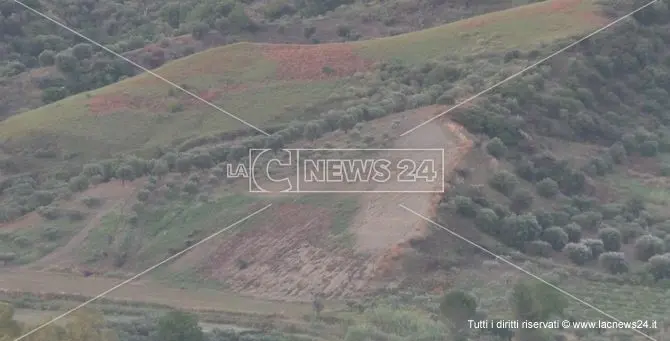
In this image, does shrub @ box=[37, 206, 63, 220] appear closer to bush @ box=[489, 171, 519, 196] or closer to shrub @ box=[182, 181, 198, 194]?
shrub @ box=[182, 181, 198, 194]

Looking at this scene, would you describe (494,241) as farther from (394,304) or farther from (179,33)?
(179,33)

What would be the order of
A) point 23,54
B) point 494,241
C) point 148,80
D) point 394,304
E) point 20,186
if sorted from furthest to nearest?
point 23,54
point 148,80
point 20,186
point 494,241
point 394,304

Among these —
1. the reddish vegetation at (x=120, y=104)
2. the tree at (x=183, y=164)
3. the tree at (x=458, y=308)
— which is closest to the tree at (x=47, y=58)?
the reddish vegetation at (x=120, y=104)

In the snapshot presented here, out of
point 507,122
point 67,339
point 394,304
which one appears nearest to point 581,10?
point 507,122

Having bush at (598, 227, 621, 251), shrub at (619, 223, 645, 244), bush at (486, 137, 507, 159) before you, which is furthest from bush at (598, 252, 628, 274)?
bush at (486, 137, 507, 159)

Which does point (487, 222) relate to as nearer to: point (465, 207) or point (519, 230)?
point (465, 207)

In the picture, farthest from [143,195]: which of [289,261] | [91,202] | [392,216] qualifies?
[392,216]
